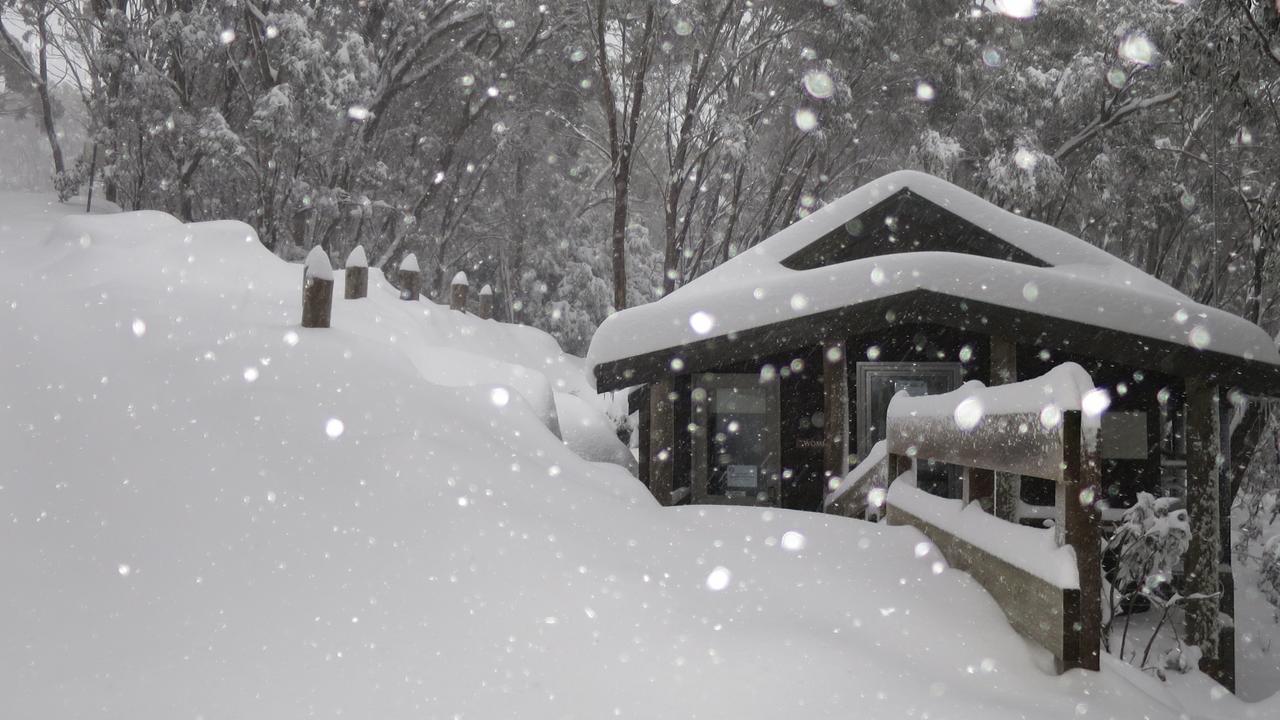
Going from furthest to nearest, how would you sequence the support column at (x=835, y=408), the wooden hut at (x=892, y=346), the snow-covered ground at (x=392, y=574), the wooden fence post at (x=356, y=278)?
the wooden fence post at (x=356, y=278), the support column at (x=835, y=408), the wooden hut at (x=892, y=346), the snow-covered ground at (x=392, y=574)

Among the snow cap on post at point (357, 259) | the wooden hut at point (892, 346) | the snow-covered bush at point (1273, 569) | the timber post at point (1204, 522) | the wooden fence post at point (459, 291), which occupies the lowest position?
the snow-covered bush at point (1273, 569)

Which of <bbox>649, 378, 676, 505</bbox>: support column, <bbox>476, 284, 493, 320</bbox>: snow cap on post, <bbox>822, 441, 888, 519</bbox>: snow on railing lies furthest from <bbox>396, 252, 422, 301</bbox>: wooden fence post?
<bbox>822, 441, 888, 519</bbox>: snow on railing

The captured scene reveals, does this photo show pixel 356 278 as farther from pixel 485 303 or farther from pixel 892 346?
pixel 485 303

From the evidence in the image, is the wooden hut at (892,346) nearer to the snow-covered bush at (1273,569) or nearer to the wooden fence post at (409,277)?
the snow-covered bush at (1273,569)

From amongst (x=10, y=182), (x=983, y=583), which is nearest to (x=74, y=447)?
(x=983, y=583)

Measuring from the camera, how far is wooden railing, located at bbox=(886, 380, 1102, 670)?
288 cm

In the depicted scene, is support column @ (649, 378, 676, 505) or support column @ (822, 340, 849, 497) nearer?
support column @ (822, 340, 849, 497)

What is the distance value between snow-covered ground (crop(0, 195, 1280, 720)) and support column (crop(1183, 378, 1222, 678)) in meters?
5.84

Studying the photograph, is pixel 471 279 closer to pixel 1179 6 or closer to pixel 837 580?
pixel 1179 6

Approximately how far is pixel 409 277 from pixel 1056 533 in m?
13.0

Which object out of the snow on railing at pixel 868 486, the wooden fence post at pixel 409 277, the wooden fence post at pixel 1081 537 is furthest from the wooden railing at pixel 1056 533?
the wooden fence post at pixel 409 277

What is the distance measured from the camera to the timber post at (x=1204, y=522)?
8.53 metres

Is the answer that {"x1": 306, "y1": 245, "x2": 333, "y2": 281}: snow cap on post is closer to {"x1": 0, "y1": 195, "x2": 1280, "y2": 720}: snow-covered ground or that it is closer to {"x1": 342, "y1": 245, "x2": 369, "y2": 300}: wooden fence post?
{"x1": 0, "y1": 195, "x2": 1280, "y2": 720}: snow-covered ground

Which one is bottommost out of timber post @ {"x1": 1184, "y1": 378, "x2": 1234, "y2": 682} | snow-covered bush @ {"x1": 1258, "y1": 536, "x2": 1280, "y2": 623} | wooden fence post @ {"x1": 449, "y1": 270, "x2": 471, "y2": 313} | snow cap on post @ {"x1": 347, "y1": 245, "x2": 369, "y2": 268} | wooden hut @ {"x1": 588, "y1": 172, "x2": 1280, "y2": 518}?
snow-covered bush @ {"x1": 1258, "y1": 536, "x2": 1280, "y2": 623}
